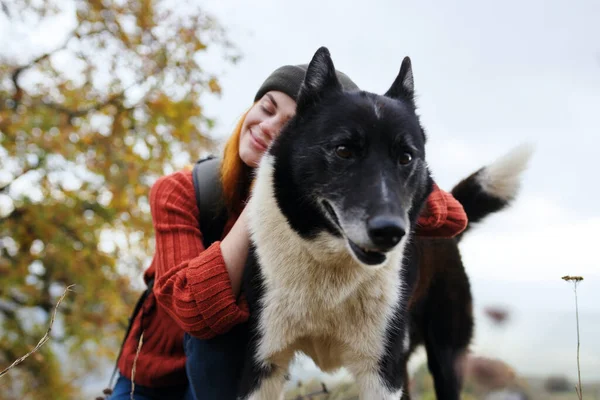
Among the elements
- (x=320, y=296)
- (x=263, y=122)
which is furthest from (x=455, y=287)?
(x=263, y=122)

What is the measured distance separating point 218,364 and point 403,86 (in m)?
1.19

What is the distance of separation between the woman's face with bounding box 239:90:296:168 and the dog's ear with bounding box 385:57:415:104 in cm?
37

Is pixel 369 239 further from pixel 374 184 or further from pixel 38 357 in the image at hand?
pixel 38 357

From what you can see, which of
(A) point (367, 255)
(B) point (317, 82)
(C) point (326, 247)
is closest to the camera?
(A) point (367, 255)

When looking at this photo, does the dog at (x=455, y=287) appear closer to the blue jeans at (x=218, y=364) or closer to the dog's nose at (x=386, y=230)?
the blue jeans at (x=218, y=364)

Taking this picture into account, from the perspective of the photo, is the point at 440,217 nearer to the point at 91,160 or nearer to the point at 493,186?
the point at 493,186

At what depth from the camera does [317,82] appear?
70.1 inches

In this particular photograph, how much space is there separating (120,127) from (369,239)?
211 inches

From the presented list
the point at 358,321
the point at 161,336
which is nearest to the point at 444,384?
the point at 358,321

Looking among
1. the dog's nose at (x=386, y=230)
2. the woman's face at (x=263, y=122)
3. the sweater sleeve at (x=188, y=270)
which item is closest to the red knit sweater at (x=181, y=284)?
the sweater sleeve at (x=188, y=270)

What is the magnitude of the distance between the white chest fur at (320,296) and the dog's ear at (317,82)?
10.8 inches

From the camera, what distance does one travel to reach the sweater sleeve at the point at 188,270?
177cm

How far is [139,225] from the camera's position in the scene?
585cm

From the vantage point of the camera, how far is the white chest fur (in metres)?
1.69
